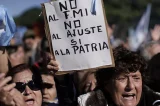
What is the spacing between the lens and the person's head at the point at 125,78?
514 centimetres

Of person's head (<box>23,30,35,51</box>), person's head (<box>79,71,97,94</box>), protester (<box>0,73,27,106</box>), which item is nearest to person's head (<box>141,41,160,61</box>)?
person's head (<box>79,71,97,94</box>)

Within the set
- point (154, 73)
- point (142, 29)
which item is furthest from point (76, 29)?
point (142, 29)

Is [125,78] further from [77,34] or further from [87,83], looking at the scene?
[87,83]

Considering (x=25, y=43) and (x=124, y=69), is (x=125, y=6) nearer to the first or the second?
(x=25, y=43)

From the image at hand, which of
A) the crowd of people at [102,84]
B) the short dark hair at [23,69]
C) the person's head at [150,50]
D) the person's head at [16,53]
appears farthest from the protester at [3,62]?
the person's head at [150,50]

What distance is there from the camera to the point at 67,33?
528 cm

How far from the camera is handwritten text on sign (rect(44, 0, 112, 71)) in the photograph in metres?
5.15

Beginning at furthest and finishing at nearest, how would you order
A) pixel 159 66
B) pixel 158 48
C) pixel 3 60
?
1. pixel 158 48
2. pixel 159 66
3. pixel 3 60

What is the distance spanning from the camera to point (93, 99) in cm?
525

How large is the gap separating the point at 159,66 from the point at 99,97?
1.24 metres

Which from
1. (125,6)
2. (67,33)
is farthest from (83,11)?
(125,6)

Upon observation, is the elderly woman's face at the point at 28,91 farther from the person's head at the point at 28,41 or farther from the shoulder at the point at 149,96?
the person's head at the point at 28,41

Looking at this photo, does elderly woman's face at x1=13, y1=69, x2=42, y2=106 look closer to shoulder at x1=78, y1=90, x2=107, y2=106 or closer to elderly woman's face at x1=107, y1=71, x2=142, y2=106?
shoulder at x1=78, y1=90, x2=107, y2=106

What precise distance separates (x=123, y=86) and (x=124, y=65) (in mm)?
186
